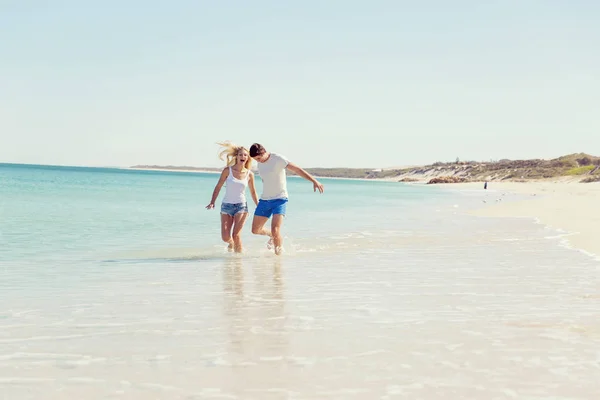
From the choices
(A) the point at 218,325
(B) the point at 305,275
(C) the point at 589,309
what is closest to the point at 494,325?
(C) the point at 589,309

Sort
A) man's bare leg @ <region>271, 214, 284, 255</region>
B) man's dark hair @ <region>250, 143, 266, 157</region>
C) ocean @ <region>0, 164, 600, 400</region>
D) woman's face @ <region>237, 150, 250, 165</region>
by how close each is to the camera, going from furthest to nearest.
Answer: woman's face @ <region>237, 150, 250, 165</region>
man's bare leg @ <region>271, 214, 284, 255</region>
man's dark hair @ <region>250, 143, 266, 157</region>
ocean @ <region>0, 164, 600, 400</region>

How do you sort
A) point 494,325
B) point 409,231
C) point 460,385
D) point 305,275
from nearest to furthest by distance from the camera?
point 460,385 < point 494,325 < point 305,275 < point 409,231

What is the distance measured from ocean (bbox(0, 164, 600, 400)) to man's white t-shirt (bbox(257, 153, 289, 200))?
42.4 inches

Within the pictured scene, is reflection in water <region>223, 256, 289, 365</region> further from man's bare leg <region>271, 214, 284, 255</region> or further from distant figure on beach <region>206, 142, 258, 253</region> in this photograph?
distant figure on beach <region>206, 142, 258, 253</region>

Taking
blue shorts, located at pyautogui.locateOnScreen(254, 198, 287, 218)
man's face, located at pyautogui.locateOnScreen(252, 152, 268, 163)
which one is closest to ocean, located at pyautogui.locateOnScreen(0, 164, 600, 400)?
blue shorts, located at pyautogui.locateOnScreen(254, 198, 287, 218)

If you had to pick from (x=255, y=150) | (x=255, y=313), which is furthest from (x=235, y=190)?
(x=255, y=313)

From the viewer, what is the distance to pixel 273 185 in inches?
402

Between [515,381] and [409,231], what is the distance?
39.0ft

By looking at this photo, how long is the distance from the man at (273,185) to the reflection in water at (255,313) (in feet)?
4.28

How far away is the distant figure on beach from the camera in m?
10.7

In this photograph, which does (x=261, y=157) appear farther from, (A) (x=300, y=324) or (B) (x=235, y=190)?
(A) (x=300, y=324)

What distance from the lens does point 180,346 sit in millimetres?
4504

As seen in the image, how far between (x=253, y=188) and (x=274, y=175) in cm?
84

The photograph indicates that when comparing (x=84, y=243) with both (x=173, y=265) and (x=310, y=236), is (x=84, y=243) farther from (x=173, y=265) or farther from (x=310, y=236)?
(x=310, y=236)
